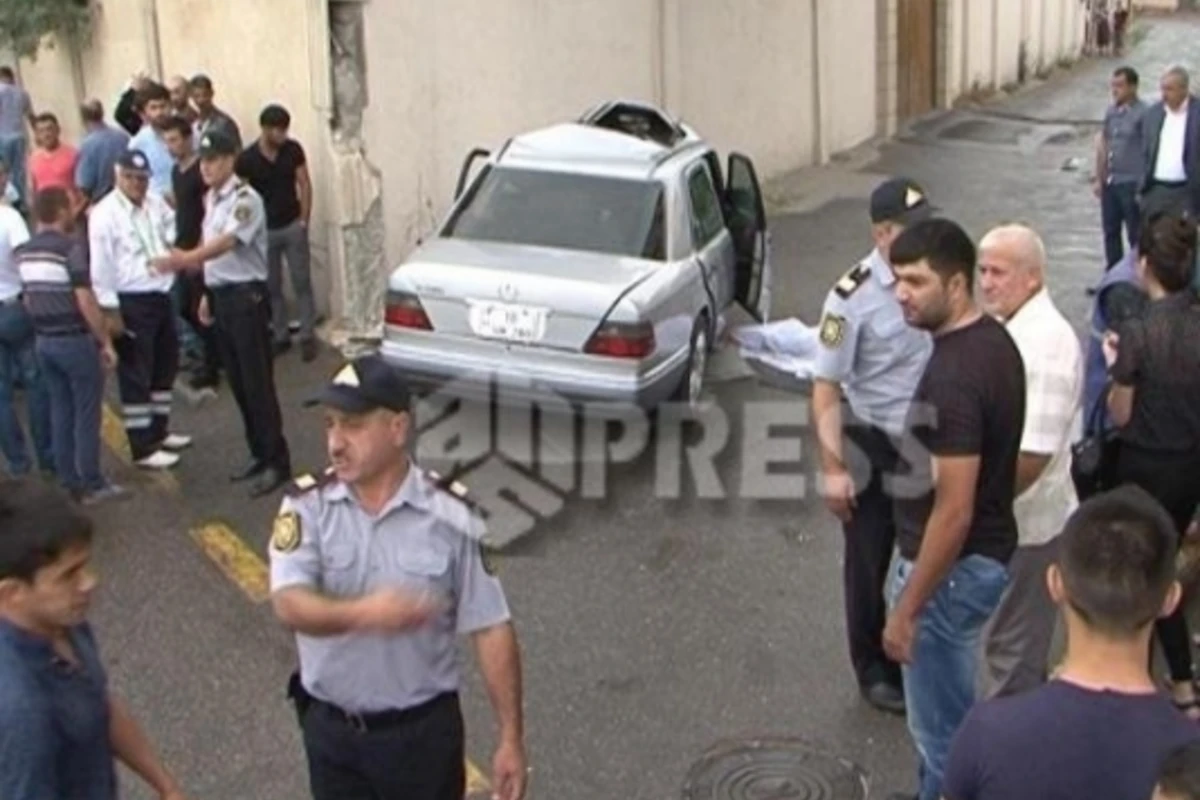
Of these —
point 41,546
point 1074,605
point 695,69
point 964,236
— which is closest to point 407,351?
point 964,236

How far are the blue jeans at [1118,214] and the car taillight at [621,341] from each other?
5.19 m

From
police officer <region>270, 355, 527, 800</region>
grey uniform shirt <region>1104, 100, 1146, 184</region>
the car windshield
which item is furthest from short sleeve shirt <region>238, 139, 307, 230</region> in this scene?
police officer <region>270, 355, 527, 800</region>

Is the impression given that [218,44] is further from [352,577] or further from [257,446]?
[352,577]

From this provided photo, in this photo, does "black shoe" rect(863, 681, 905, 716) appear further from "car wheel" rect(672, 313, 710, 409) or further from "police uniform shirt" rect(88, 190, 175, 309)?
"police uniform shirt" rect(88, 190, 175, 309)

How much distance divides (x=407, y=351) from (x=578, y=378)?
1.02 m

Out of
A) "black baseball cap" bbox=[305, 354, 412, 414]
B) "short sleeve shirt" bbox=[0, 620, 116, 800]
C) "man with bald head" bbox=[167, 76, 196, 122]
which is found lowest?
"short sleeve shirt" bbox=[0, 620, 116, 800]

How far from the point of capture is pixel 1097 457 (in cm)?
608

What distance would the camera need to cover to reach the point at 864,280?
18.5 feet

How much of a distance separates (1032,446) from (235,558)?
4.15 meters

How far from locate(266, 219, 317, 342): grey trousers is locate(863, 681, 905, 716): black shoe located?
575 centimetres

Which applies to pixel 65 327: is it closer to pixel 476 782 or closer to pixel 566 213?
pixel 566 213

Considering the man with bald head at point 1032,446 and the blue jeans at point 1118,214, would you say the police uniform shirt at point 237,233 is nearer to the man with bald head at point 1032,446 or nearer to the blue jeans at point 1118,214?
the man with bald head at point 1032,446

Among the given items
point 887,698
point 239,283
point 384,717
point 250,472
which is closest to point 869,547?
point 887,698

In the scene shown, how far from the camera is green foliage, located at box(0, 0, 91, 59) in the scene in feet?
50.8
